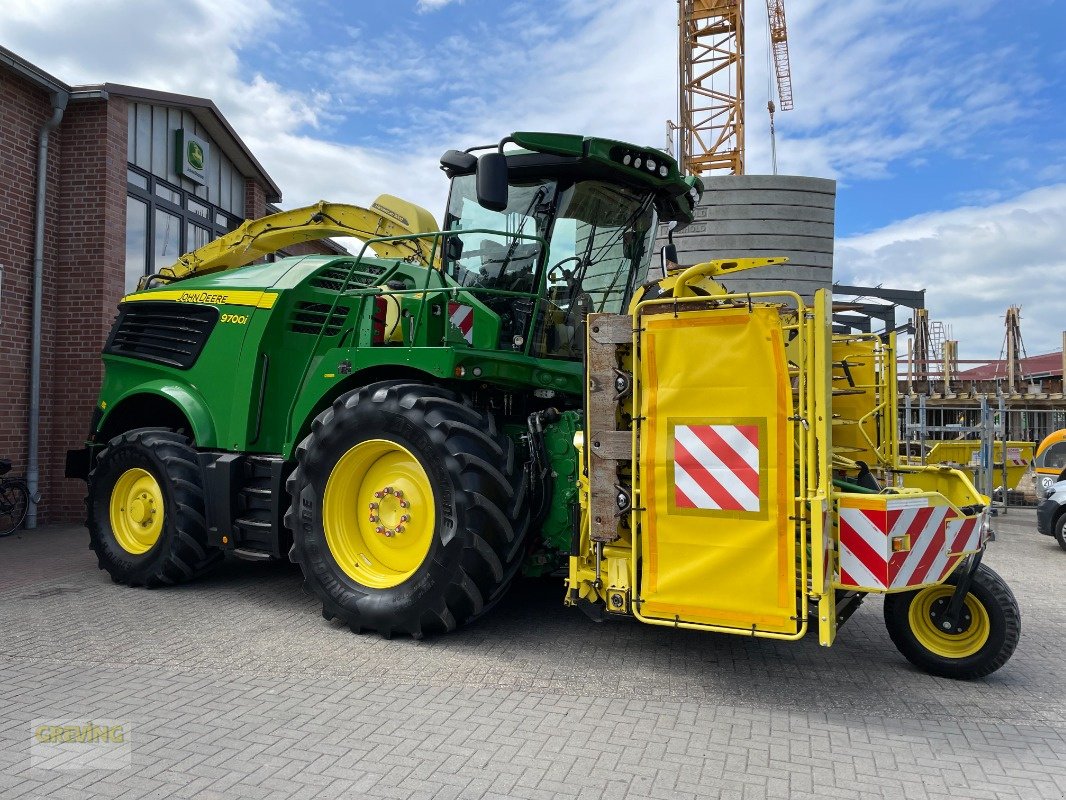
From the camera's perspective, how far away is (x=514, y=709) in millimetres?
3840

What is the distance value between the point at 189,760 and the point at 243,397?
138 inches

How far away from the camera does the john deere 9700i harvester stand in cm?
380

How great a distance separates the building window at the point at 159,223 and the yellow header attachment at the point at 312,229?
9.22ft

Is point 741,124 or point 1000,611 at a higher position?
point 741,124

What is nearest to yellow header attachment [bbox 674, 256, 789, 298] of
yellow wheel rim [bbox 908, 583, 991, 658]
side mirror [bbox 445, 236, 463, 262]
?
side mirror [bbox 445, 236, 463, 262]

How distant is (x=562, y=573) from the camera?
5.11 m

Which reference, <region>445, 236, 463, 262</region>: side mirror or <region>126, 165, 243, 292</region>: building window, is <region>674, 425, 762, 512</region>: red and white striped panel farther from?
<region>126, 165, 243, 292</region>: building window

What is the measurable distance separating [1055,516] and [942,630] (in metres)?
6.59

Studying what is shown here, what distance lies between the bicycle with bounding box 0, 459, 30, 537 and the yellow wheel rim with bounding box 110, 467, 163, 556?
10.4 feet

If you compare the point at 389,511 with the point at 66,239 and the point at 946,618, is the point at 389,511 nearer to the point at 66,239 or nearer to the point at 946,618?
the point at 946,618

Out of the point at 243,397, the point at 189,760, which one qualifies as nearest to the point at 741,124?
the point at 243,397

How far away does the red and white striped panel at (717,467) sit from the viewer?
3.79m

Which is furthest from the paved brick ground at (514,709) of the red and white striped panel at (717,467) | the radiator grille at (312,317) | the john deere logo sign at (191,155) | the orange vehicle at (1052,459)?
the john deere logo sign at (191,155)

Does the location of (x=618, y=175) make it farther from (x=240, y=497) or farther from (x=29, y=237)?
(x=29, y=237)
